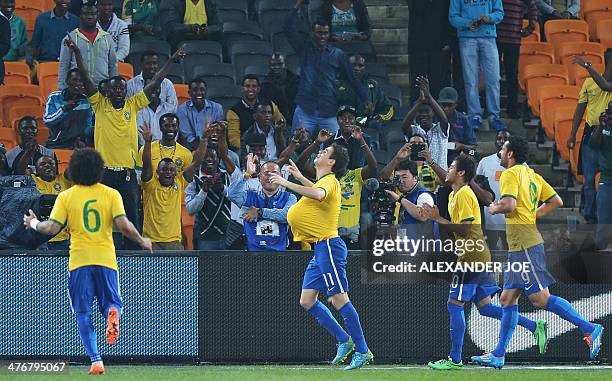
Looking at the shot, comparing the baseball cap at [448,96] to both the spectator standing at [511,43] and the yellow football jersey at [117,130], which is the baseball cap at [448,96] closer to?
the spectator standing at [511,43]

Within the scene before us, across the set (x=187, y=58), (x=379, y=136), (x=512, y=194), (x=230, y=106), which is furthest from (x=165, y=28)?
(x=512, y=194)

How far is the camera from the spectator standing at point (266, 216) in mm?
13805

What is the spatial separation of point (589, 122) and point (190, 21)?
16.9ft

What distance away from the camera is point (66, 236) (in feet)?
47.6

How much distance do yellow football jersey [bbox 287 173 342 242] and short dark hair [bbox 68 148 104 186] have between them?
6.52 feet

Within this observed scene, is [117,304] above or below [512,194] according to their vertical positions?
below

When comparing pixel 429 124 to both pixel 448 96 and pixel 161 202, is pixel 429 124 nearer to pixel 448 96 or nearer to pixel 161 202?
pixel 448 96

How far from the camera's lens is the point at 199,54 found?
1830 cm

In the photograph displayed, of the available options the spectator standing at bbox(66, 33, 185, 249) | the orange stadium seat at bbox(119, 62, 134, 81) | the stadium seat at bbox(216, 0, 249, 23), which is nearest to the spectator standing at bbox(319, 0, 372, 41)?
the stadium seat at bbox(216, 0, 249, 23)

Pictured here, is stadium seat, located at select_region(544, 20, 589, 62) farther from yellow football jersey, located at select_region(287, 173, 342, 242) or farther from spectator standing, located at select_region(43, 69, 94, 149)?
yellow football jersey, located at select_region(287, 173, 342, 242)

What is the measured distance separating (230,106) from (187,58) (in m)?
1.23

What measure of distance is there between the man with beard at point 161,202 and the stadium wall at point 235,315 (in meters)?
1.53

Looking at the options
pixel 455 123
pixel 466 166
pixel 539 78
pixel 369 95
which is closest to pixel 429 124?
pixel 455 123

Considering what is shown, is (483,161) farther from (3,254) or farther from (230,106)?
(3,254)
